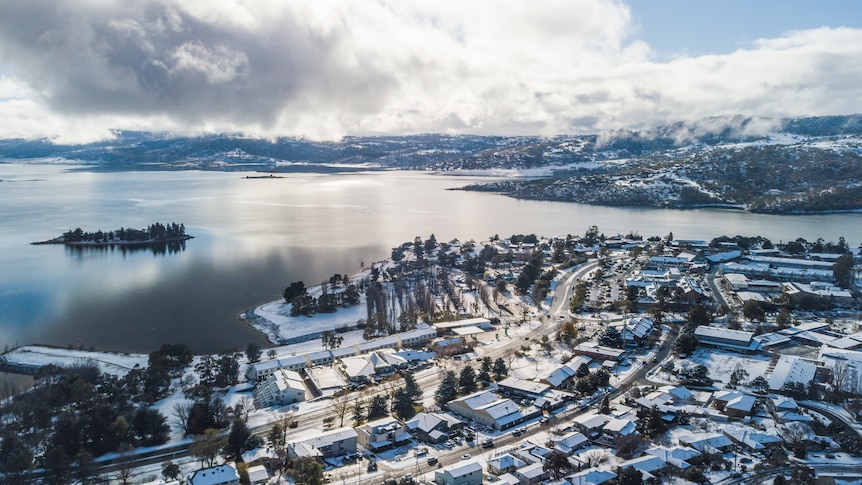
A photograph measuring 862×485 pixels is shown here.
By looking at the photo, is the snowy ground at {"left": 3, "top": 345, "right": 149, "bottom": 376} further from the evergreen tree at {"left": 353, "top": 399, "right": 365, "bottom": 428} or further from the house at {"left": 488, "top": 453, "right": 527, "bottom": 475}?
the house at {"left": 488, "top": 453, "right": 527, "bottom": 475}

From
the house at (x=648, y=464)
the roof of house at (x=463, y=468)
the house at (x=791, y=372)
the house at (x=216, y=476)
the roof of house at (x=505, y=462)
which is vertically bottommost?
the house at (x=216, y=476)

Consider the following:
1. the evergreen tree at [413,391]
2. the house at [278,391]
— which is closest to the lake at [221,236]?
the house at [278,391]

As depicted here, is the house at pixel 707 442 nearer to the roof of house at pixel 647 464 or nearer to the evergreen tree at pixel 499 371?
the roof of house at pixel 647 464

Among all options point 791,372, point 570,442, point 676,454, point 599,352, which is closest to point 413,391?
point 570,442

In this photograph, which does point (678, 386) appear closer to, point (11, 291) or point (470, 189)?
point (11, 291)

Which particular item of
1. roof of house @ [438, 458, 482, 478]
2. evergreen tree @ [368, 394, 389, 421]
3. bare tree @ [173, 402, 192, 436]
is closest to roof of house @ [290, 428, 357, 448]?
evergreen tree @ [368, 394, 389, 421]

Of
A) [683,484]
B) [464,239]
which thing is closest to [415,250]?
[464,239]
